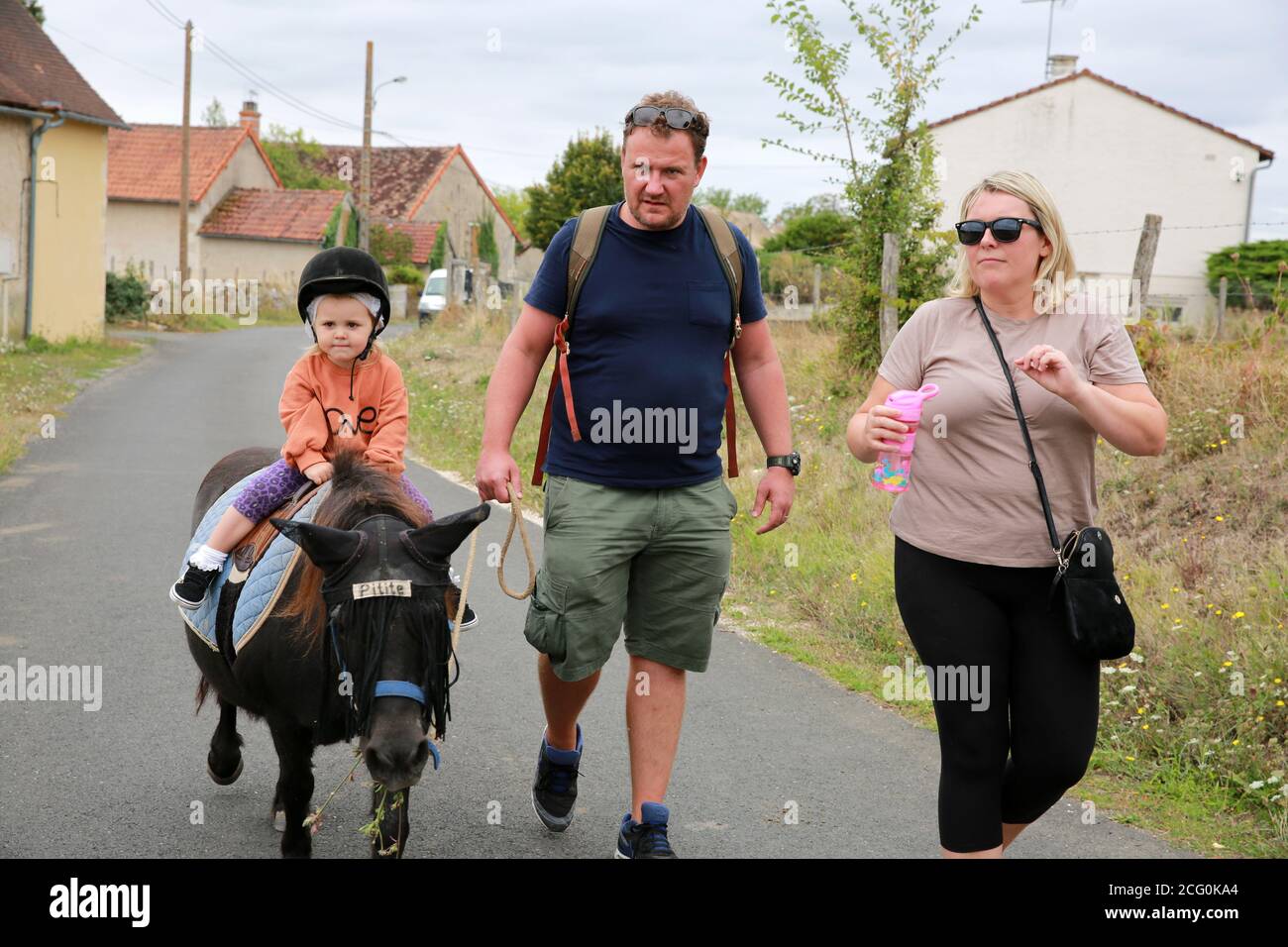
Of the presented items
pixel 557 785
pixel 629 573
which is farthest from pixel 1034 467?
pixel 557 785

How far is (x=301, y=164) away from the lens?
6956 centimetres

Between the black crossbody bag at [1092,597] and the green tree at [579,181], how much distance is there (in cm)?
4495

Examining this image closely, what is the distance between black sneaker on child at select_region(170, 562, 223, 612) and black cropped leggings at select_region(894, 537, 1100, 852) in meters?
2.46

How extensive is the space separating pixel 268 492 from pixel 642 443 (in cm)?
133

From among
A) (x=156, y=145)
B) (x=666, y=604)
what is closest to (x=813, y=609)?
(x=666, y=604)

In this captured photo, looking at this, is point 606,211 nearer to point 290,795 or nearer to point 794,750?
point 290,795

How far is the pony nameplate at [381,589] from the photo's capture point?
3.28 m

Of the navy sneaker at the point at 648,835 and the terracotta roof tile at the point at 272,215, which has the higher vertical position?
the terracotta roof tile at the point at 272,215

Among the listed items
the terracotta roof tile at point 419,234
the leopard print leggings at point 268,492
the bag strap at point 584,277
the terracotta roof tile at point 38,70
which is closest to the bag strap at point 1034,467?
the bag strap at point 584,277

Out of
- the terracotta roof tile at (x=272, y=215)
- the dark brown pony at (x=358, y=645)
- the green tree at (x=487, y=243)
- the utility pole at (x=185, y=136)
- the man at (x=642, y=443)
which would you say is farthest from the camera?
→ the green tree at (x=487, y=243)

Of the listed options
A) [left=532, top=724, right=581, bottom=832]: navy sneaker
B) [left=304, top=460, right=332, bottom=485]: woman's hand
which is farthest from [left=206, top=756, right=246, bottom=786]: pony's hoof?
[left=304, top=460, right=332, bottom=485]: woman's hand

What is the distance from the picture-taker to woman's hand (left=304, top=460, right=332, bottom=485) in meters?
4.00

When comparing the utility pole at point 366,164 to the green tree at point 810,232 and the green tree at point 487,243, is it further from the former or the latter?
the green tree at point 487,243
